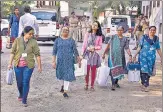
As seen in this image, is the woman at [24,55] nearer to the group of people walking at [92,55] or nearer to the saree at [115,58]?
the group of people walking at [92,55]

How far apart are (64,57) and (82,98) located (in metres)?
0.89

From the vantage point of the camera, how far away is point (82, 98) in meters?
8.66

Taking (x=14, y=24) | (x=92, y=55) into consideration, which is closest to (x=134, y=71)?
(x=92, y=55)

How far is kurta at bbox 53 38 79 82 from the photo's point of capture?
340 inches

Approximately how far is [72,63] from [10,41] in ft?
21.3

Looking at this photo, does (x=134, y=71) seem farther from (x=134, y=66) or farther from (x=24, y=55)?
(x=24, y=55)

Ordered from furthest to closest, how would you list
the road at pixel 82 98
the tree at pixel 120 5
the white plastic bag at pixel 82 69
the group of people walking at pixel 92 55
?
the tree at pixel 120 5 → the white plastic bag at pixel 82 69 → the group of people walking at pixel 92 55 → the road at pixel 82 98

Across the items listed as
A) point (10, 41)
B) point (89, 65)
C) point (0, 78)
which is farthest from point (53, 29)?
point (89, 65)

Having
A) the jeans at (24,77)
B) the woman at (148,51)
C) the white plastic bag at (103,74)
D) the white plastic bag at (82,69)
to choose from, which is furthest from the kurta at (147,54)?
the jeans at (24,77)

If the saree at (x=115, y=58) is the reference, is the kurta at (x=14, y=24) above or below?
above

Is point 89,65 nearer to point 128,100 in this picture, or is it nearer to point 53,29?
point 128,100

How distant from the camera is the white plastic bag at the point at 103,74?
9742 mm

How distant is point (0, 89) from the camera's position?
9422 millimetres

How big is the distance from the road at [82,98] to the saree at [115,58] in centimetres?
39
